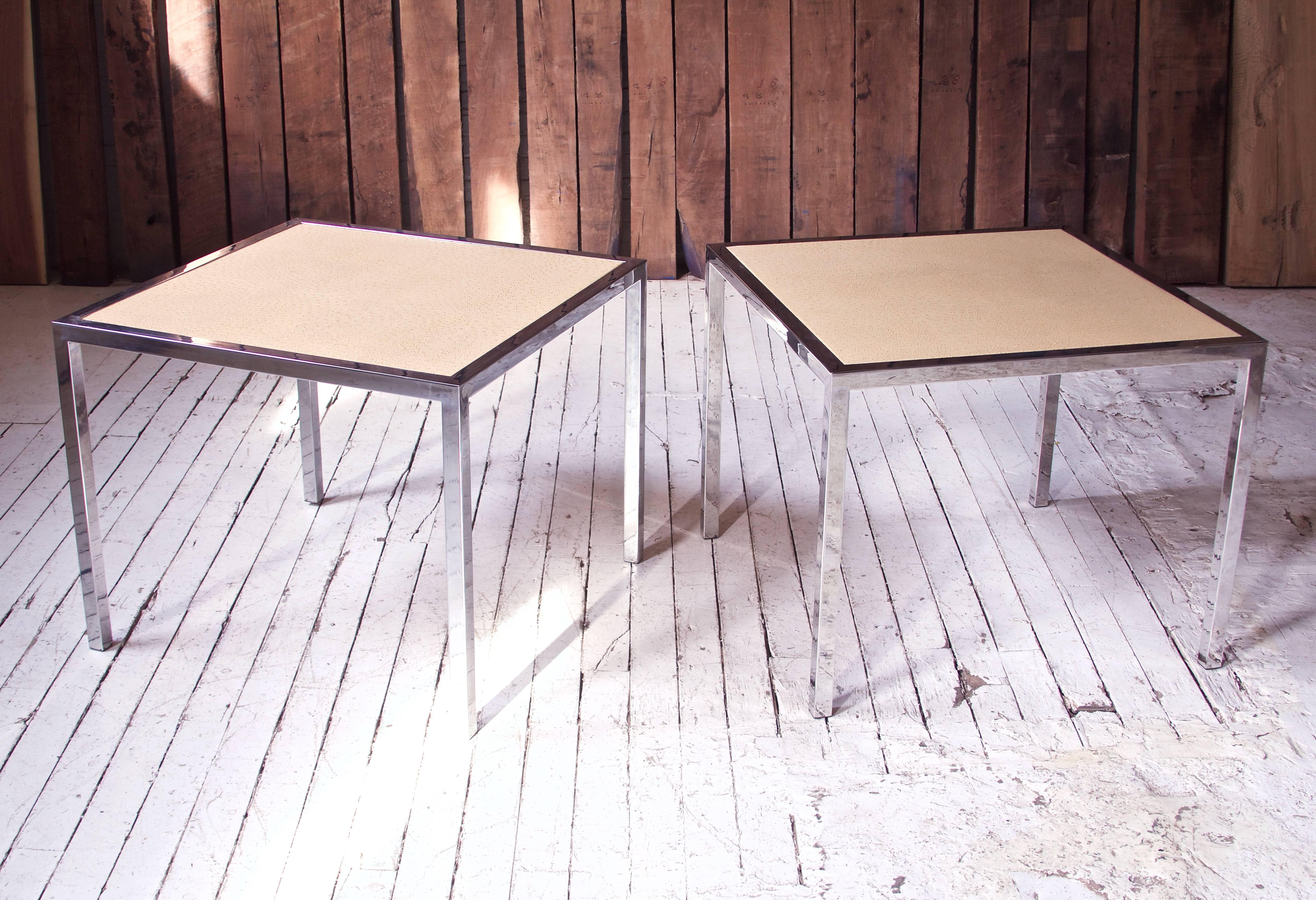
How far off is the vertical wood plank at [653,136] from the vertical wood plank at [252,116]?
106 cm

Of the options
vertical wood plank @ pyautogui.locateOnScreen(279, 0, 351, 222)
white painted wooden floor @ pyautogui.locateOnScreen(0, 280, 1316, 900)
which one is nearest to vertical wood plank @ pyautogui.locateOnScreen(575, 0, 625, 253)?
vertical wood plank @ pyautogui.locateOnScreen(279, 0, 351, 222)

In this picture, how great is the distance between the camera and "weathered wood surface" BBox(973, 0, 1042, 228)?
3.64 meters

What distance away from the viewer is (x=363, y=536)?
2453 mm

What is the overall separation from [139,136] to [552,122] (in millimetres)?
1230

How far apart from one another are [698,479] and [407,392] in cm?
109

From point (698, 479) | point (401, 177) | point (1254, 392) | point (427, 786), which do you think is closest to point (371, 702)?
point (427, 786)

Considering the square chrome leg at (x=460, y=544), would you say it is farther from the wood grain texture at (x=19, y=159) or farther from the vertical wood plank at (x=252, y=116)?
the wood grain texture at (x=19, y=159)

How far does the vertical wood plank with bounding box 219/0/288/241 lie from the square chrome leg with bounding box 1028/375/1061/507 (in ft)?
7.83

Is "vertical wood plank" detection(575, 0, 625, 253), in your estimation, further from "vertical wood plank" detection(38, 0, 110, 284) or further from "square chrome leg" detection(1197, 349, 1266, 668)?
"square chrome leg" detection(1197, 349, 1266, 668)

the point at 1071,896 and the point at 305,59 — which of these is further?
the point at 305,59

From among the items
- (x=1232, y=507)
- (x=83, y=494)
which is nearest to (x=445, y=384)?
(x=83, y=494)

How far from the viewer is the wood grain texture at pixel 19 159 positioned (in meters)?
3.55

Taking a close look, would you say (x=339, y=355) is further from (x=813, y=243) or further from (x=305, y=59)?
(x=305, y=59)

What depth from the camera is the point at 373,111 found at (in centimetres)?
370
